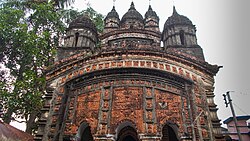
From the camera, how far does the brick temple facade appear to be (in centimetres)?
885

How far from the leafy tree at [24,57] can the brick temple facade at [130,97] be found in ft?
7.04

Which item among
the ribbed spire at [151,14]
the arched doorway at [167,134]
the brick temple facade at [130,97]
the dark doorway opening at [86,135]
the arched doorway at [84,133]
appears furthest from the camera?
the ribbed spire at [151,14]

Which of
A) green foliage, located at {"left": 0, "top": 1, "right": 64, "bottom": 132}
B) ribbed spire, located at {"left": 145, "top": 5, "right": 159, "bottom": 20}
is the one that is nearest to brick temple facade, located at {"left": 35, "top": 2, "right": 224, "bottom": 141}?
green foliage, located at {"left": 0, "top": 1, "right": 64, "bottom": 132}

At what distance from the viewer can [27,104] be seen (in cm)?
1234

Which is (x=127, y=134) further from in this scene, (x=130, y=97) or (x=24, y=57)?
(x=24, y=57)

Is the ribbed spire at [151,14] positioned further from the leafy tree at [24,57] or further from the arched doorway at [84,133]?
the arched doorway at [84,133]

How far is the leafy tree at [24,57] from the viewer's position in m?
12.1

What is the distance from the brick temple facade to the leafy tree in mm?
2147

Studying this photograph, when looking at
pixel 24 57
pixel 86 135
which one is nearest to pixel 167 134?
pixel 86 135

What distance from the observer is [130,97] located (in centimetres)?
931

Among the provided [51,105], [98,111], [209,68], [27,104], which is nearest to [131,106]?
[98,111]

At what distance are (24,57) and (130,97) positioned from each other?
7.69 m

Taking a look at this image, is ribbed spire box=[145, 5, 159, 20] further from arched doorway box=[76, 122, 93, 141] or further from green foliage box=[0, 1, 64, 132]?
arched doorway box=[76, 122, 93, 141]

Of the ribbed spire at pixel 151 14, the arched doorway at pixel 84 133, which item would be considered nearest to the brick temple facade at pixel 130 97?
the arched doorway at pixel 84 133
